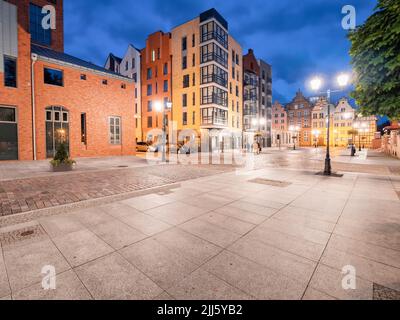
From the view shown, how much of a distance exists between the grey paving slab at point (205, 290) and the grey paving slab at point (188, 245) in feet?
1.34

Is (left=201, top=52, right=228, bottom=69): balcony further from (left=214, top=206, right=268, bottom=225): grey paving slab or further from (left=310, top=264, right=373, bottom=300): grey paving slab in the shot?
(left=310, top=264, right=373, bottom=300): grey paving slab

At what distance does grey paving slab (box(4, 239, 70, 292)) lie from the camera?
267 centimetres

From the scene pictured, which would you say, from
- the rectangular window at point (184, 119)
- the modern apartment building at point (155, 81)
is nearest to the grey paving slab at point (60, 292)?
the modern apartment building at point (155, 81)

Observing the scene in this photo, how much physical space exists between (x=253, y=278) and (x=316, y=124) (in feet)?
232

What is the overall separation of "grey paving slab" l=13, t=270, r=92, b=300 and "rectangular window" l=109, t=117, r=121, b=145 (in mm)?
20424

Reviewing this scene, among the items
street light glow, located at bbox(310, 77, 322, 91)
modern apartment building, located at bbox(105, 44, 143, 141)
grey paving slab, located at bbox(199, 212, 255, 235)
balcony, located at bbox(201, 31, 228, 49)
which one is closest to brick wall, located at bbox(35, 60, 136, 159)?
balcony, located at bbox(201, 31, 228, 49)

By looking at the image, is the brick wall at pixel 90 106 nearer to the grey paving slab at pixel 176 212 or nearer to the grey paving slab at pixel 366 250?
the grey paving slab at pixel 176 212

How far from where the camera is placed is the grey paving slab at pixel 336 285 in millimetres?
2400

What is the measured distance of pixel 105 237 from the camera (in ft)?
12.7

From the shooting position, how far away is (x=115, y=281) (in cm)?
266

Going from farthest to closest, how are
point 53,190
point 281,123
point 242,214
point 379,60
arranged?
point 281,123 < point 53,190 < point 242,214 < point 379,60

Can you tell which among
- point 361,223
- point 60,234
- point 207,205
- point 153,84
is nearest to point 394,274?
point 361,223

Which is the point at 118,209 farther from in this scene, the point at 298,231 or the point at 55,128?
the point at 55,128

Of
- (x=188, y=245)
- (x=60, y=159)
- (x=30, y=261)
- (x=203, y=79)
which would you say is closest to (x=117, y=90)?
(x=60, y=159)
